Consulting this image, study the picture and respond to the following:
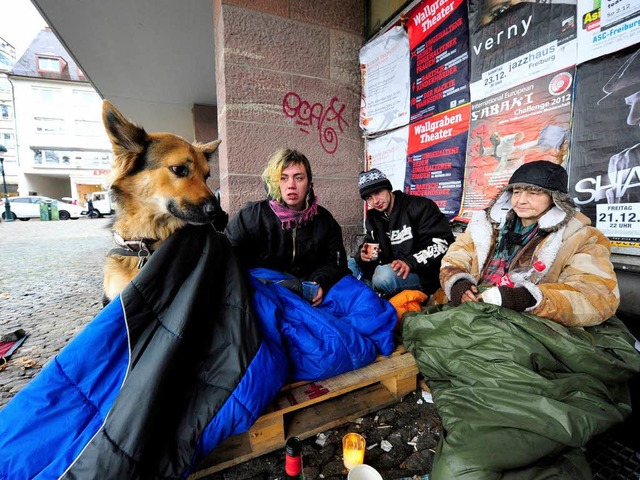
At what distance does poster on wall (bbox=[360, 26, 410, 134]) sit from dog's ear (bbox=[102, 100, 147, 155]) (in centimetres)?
311

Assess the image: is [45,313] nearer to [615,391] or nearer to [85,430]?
[85,430]

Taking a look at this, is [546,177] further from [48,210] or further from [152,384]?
[48,210]

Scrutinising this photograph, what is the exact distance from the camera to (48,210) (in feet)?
68.2

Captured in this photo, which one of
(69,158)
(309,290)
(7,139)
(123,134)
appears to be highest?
(7,139)

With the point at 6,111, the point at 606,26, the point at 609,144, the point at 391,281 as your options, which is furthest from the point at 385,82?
the point at 6,111

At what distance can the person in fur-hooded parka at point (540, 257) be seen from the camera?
1.49m

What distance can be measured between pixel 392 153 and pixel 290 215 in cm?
223

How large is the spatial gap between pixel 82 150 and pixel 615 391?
4086 centimetres

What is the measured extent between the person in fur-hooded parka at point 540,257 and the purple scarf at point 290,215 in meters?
1.15

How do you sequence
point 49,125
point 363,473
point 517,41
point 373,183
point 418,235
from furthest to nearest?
point 49,125 → point 418,235 → point 373,183 → point 517,41 → point 363,473

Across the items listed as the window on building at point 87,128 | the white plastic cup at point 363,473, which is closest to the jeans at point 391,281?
the white plastic cup at point 363,473

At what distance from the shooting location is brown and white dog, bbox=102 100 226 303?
156cm

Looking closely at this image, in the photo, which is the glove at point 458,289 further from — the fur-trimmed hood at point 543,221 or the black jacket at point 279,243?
the black jacket at point 279,243

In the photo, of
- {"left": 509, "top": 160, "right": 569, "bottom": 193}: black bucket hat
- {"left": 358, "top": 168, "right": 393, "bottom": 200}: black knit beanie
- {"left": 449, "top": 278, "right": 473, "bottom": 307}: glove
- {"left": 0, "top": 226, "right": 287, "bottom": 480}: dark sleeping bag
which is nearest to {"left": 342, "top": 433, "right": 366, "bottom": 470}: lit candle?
{"left": 0, "top": 226, "right": 287, "bottom": 480}: dark sleeping bag
